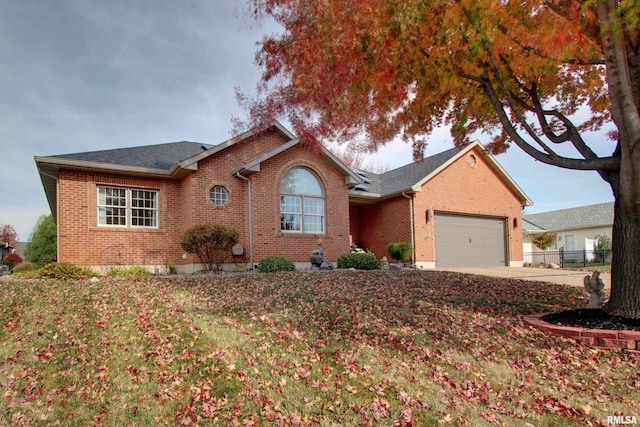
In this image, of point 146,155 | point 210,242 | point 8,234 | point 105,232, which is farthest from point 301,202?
point 8,234

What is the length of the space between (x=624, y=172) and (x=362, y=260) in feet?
27.8

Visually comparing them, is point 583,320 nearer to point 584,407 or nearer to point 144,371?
point 584,407

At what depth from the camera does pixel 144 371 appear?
3.98 metres

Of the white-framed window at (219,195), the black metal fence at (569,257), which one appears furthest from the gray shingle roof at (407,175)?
the black metal fence at (569,257)

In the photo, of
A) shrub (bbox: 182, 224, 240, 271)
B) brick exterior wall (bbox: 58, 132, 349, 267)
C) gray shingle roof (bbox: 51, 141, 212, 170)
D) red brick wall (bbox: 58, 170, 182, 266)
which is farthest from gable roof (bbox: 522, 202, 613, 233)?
red brick wall (bbox: 58, 170, 182, 266)

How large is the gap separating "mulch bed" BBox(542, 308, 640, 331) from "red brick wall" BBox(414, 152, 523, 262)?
10112 millimetres

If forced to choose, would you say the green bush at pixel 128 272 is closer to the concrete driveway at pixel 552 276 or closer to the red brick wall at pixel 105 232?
the red brick wall at pixel 105 232

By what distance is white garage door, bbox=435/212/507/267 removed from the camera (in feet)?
55.9

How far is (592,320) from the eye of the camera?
17.7ft

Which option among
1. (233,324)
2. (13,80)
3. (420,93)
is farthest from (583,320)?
(13,80)

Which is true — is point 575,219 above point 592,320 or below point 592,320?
above

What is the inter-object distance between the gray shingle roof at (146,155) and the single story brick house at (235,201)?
0.04m

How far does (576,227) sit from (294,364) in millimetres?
31376

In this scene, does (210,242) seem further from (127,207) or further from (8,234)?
(8,234)
